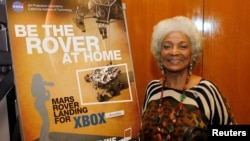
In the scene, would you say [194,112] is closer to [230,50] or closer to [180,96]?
[180,96]

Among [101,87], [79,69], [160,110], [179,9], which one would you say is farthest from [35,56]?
[179,9]

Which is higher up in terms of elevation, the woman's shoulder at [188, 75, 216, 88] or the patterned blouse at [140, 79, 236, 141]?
the woman's shoulder at [188, 75, 216, 88]

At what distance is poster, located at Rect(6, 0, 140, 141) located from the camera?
1.71 metres

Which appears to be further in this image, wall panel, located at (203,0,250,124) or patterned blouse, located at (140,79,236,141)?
wall panel, located at (203,0,250,124)

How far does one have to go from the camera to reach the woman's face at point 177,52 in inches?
69.8

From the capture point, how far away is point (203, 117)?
171 cm

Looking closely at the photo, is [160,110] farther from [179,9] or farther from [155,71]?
[179,9]

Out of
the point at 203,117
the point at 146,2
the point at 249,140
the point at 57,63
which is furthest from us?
the point at 146,2

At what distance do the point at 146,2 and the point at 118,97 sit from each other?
92 centimetres

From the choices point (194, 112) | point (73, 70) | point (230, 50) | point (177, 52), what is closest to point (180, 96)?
point (194, 112)

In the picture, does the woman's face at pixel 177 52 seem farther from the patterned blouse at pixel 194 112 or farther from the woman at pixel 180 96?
the patterned blouse at pixel 194 112

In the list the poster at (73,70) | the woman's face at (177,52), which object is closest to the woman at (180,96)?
the woman's face at (177,52)

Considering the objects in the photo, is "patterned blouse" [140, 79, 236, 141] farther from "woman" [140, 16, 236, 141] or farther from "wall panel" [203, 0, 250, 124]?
"wall panel" [203, 0, 250, 124]

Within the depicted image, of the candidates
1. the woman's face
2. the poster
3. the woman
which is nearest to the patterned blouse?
the woman
